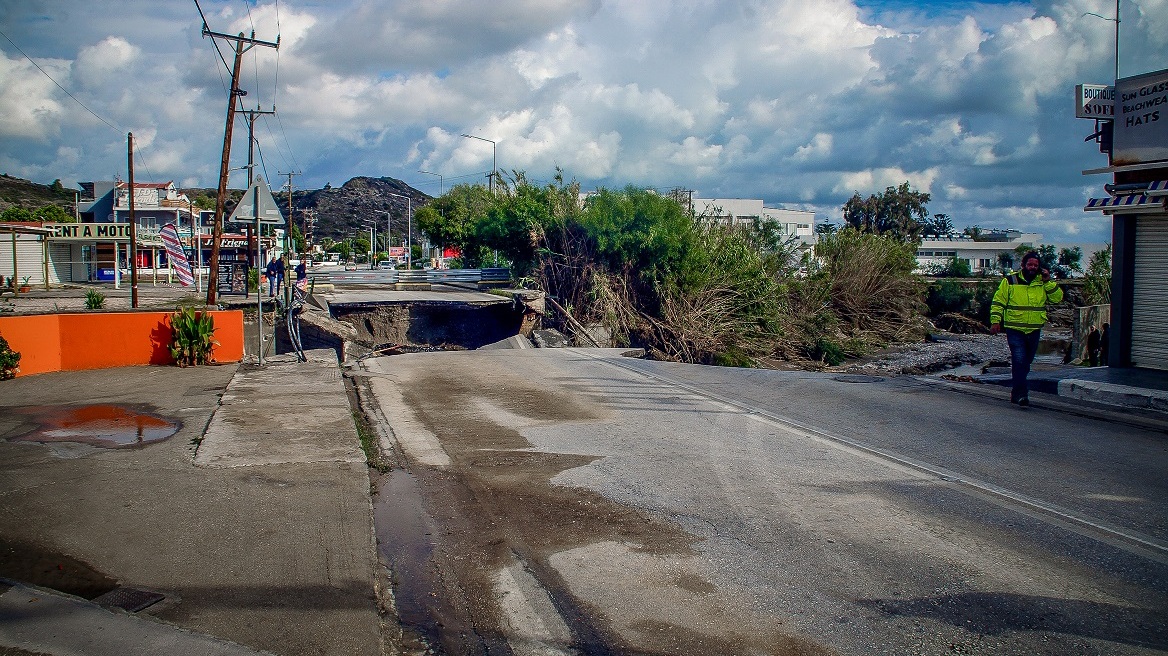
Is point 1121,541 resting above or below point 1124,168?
below

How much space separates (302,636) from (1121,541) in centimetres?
515

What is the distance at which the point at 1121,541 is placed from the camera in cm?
536

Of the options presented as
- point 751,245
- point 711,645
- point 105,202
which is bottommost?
point 711,645

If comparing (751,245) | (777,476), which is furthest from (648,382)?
(751,245)

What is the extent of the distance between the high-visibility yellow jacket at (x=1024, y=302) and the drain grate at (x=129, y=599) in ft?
31.5

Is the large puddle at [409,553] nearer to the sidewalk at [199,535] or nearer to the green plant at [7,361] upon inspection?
the sidewalk at [199,535]

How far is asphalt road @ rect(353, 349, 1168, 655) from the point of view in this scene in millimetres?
4168

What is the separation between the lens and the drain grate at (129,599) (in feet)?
14.0

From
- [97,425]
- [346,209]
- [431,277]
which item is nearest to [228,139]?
[431,277]

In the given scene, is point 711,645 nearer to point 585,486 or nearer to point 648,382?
point 585,486

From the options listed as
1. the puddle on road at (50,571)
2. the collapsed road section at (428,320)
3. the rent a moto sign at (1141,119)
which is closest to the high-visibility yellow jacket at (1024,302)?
the rent a moto sign at (1141,119)

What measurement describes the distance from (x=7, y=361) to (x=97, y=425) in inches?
178

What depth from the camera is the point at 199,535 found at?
210 inches

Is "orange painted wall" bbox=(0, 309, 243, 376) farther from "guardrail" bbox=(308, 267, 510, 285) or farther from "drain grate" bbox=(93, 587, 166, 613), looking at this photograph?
"guardrail" bbox=(308, 267, 510, 285)
